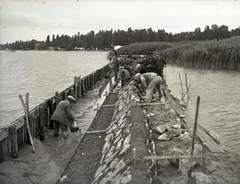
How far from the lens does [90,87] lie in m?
24.9

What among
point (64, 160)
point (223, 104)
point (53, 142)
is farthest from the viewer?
point (223, 104)

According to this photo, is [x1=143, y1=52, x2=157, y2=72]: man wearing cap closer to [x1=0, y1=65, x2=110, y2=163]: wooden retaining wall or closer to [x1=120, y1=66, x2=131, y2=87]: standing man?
[x1=120, y1=66, x2=131, y2=87]: standing man

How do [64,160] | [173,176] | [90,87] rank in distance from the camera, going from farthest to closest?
[90,87]
[64,160]
[173,176]

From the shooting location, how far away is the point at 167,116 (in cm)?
940

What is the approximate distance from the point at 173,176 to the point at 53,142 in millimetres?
6275

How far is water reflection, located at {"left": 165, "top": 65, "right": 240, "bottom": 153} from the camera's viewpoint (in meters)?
11.6

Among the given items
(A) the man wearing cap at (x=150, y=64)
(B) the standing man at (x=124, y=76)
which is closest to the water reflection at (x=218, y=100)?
(A) the man wearing cap at (x=150, y=64)

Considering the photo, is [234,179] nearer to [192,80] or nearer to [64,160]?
[64,160]

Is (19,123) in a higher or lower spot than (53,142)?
higher

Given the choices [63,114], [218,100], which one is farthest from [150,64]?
[218,100]

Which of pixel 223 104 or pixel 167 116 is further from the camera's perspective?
pixel 223 104

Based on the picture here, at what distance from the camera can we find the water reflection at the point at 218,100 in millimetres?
11594

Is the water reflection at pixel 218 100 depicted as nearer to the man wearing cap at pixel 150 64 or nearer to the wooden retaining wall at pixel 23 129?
the man wearing cap at pixel 150 64

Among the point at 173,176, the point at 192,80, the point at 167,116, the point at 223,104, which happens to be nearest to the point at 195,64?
the point at 192,80
